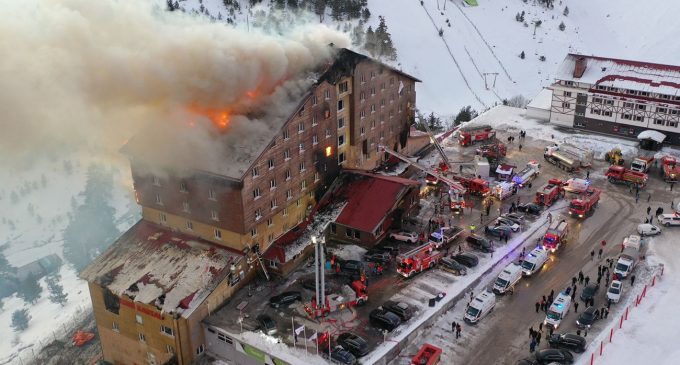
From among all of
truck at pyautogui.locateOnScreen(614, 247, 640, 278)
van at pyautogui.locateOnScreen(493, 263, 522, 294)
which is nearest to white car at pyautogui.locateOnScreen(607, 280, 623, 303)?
truck at pyautogui.locateOnScreen(614, 247, 640, 278)

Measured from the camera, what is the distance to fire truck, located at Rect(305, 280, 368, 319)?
43844 millimetres

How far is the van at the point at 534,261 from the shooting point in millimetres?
48844

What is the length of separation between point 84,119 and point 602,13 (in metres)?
158

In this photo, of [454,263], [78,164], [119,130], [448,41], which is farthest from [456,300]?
[448,41]

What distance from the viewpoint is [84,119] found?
4316cm

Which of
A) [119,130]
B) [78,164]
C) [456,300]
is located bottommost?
[78,164]

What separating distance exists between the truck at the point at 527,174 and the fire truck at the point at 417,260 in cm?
1726

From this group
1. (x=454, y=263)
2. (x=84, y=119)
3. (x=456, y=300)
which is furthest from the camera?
(x=454, y=263)

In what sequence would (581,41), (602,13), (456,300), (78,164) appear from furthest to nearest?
(602,13)
(581,41)
(78,164)
(456,300)

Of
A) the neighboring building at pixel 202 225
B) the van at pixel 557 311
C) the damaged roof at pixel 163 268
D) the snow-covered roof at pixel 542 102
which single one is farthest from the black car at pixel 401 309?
the snow-covered roof at pixel 542 102

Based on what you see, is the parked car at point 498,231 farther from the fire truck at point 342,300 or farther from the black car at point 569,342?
the fire truck at point 342,300

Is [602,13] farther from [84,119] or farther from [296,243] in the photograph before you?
[84,119]

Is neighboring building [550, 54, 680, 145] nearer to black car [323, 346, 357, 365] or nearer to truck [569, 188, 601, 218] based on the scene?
truck [569, 188, 601, 218]

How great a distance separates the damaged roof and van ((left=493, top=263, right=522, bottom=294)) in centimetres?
1912
